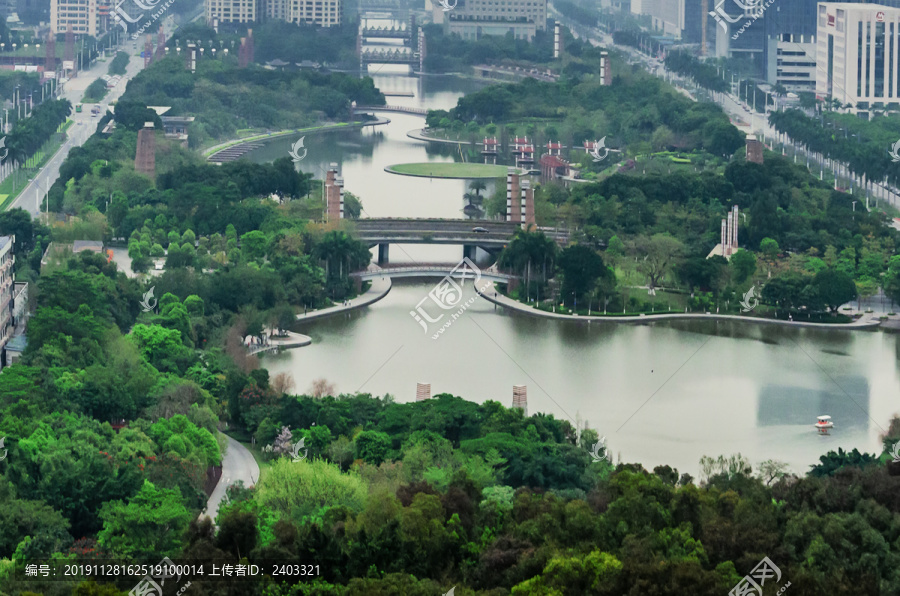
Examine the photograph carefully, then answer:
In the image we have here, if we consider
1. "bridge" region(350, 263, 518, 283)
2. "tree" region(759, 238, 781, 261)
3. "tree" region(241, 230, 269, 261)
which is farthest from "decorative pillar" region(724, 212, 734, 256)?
"tree" region(241, 230, 269, 261)

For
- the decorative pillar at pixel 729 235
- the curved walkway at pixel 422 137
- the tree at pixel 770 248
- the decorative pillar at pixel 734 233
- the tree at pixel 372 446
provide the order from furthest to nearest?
the curved walkway at pixel 422 137 < the decorative pillar at pixel 734 233 < the decorative pillar at pixel 729 235 < the tree at pixel 770 248 < the tree at pixel 372 446

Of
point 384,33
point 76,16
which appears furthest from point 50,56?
point 384,33

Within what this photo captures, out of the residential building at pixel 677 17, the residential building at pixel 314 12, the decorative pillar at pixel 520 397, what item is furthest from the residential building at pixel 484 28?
the decorative pillar at pixel 520 397

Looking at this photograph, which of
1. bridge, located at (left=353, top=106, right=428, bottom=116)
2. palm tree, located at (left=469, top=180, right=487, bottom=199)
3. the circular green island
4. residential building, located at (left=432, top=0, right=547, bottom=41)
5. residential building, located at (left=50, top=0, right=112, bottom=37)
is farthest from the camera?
residential building, located at (left=432, top=0, right=547, bottom=41)

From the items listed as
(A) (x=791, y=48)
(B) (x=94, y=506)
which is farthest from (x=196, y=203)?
(A) (x=791, y=48)

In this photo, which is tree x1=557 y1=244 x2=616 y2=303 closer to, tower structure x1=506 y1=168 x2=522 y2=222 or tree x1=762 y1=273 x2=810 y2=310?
tree x1=762 y1=273 x2=810 y2=310

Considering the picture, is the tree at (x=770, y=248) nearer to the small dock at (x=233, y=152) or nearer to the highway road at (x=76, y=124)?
the highway road at (x=76, y=124)

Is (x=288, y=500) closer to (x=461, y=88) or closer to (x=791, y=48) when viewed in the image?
(x=791, y=48)
